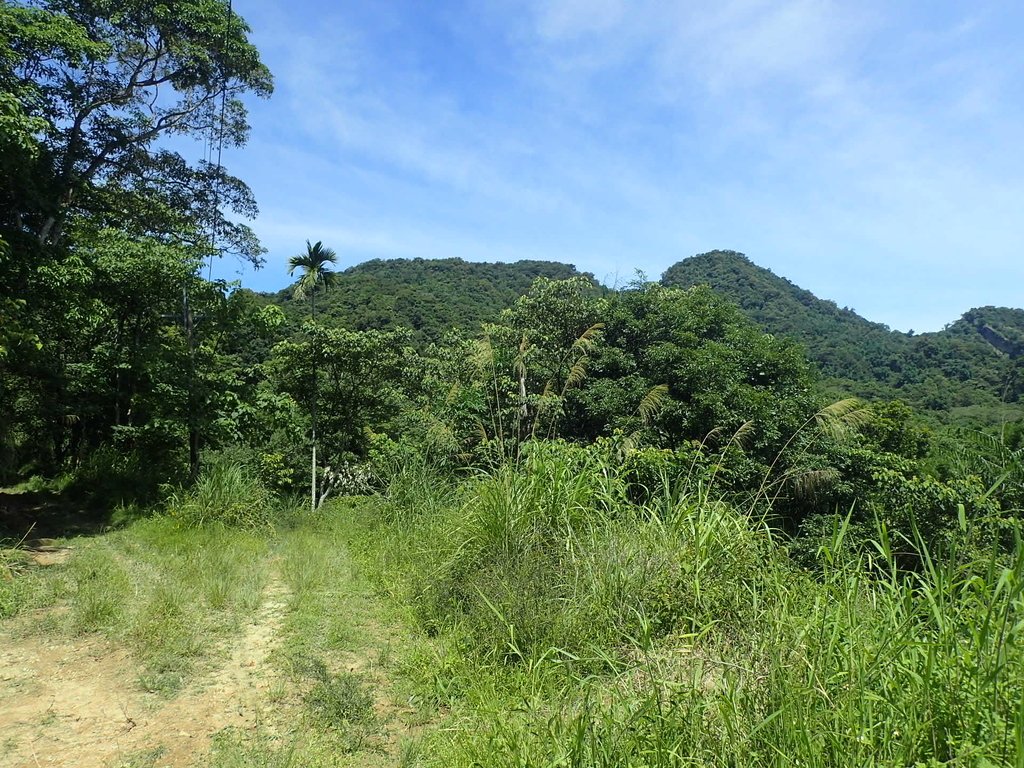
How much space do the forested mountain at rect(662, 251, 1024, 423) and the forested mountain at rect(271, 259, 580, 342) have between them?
31.9 ft

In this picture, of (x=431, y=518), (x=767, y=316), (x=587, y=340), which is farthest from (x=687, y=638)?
(x=767, y=316)

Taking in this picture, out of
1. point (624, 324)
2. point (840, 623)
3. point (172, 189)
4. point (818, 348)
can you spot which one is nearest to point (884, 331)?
point (818, 348)

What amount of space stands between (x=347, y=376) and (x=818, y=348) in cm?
3078

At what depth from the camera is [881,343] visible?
37719mm

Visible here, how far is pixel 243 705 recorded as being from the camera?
11.5ft

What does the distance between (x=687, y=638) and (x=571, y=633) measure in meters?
0.71

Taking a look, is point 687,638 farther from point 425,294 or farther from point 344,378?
point 425,294

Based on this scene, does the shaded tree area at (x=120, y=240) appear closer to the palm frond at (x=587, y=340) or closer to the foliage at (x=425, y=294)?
the foliage at (x=425, y=294)

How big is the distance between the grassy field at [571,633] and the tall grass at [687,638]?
0.04 ft

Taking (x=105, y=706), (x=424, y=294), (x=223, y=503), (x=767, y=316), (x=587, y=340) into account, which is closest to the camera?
(x=105, y=706)

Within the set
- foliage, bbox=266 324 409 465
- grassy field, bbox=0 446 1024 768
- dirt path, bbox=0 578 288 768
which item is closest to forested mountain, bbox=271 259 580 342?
foliage, bbox=266 324 409 465

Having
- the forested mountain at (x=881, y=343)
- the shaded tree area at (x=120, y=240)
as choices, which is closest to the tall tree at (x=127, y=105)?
the shaded tree area at (x=120, y=240)

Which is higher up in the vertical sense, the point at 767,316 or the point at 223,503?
the point at 767,316

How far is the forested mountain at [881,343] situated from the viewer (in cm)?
1156
